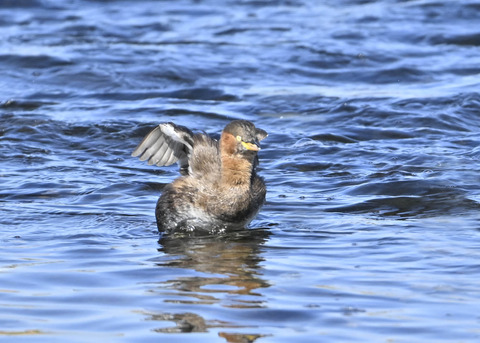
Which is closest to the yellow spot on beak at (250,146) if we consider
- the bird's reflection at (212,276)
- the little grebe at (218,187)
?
the little grebe at (218,187)

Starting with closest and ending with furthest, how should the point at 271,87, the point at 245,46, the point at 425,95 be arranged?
the point at 425,95 < the point at 271,87 < the point at 245,46

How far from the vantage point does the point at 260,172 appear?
34.3 ft

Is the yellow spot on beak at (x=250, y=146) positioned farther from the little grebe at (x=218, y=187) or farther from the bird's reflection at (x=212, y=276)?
the bird's reflection at (x=212, y=276)

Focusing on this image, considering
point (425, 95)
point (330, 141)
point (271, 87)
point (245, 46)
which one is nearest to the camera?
point (330, 141)

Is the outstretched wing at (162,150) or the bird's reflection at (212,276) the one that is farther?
the outstretched wing at (162,150)

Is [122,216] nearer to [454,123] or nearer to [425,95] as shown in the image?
[454,123]

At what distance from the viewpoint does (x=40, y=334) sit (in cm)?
541

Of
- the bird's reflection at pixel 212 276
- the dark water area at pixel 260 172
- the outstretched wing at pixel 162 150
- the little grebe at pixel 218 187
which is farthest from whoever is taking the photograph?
the outstretched wing at pixel 162 150

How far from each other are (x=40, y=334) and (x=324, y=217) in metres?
3.70

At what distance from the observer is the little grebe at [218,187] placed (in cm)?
791

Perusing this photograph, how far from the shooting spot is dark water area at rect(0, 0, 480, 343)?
5824mm

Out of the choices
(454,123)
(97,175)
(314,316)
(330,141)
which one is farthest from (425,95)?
(314,316)

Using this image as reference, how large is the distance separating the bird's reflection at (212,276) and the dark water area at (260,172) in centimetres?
2

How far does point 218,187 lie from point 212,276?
1.41m
